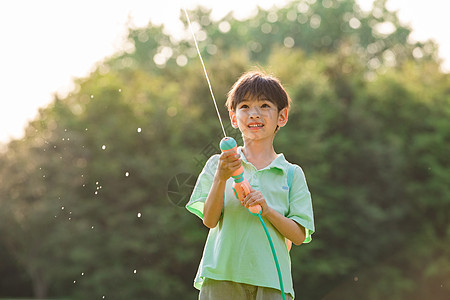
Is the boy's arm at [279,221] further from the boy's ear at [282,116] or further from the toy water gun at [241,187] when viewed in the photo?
the boy's ear at [282,116]

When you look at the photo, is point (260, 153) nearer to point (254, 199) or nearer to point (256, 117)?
point (256, 117)

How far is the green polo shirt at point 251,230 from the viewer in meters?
2.45

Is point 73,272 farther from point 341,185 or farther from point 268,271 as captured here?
point 268,271

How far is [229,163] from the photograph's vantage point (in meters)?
2.32

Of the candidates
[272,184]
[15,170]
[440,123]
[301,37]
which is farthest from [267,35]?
[272,184]

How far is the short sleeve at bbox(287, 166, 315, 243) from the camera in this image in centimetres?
254

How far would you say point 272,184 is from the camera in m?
2.55

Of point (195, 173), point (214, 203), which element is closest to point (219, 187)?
point (214, 203)

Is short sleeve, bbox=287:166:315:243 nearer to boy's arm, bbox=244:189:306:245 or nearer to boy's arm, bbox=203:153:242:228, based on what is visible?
boy's arm, bbox=244:189:306:245

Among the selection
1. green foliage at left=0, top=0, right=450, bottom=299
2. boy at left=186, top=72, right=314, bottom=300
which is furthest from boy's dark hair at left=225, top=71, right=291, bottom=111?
green foliage at left=0, top=0, right=450, bottom=299

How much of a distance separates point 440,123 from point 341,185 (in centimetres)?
373

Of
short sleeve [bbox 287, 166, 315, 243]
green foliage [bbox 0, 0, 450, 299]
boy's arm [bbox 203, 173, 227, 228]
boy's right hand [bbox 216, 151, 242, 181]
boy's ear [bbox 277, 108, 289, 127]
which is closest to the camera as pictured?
boy's right hand [bbox 216, 151, 242, 181]

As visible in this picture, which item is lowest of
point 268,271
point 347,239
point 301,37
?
point 268,271

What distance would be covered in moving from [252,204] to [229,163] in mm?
152
